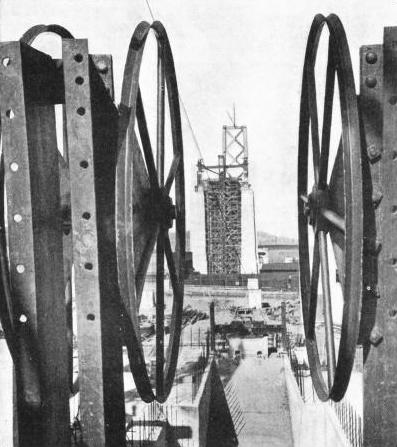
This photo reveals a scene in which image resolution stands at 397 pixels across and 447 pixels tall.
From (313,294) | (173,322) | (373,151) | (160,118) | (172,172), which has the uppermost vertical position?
(160,118)

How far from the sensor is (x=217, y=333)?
23.3 metres

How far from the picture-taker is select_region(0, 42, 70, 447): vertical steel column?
6.48 feet

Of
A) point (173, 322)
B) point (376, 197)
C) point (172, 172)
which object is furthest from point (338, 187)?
point (173, 322)

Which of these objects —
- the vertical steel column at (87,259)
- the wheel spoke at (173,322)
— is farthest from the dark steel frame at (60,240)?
the wheel spoke at (173,322)

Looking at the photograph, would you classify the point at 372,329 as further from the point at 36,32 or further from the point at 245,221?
the point at 245,221

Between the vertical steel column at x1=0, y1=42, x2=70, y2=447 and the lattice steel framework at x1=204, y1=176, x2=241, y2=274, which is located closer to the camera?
the vertical steel column at x1=0, y1=42, x2=70, y2=447

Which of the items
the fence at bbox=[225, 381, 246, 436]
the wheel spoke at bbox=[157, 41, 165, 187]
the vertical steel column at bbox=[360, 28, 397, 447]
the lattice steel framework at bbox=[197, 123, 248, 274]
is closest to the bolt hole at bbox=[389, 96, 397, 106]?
the vertical steel column at bbox=[360, 28, 397, 447]

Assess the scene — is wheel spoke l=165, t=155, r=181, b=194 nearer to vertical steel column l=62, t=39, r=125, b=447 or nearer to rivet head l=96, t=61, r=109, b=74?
rivet head l=96, t=61, r=109, b=74

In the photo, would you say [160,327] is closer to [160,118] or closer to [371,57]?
[160,118]

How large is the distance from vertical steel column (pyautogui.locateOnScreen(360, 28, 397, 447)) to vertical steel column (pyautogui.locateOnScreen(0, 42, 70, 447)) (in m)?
1.43

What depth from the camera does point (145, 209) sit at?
328cm

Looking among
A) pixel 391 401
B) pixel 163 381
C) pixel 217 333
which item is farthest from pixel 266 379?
pixel 391 401

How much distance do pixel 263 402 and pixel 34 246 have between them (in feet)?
53.1

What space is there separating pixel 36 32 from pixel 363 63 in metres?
1.86
